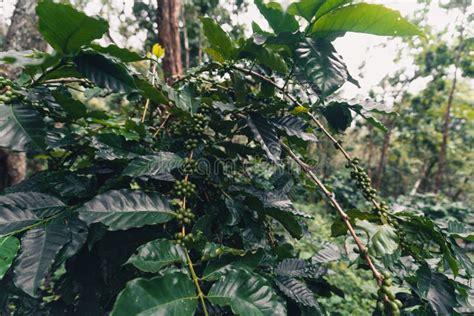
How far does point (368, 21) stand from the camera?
674 mm

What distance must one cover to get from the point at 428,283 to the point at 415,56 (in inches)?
294

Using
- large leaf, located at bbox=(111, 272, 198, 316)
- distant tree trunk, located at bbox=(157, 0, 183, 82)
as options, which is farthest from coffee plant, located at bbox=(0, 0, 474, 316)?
distant tree trunk, located at bbox=(157, 0, 183, 82)

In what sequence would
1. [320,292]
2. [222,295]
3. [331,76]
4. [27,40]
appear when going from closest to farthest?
[222,295], [331,76], [320,292], [27,40]

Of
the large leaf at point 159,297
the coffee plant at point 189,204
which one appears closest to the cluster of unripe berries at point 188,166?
the coffee plant at point 189,204

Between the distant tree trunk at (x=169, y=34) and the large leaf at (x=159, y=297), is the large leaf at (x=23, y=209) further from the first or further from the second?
the distant tree trunk at (x=169, y=34)

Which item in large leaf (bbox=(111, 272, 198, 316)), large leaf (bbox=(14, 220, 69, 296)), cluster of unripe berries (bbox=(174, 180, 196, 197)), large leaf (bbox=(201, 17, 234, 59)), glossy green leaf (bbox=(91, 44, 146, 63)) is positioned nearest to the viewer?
large leaf (bbox=(111, 272, 198, 316))

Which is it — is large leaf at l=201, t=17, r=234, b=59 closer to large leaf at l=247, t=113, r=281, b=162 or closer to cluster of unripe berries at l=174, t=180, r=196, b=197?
large leaf at l=247, t=113, r=281, b=162

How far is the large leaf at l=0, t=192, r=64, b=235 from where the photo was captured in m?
0.64

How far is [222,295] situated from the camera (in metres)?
0.56

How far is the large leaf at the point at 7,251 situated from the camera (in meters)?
0.55

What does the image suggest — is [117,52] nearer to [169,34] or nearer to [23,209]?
[23,209]

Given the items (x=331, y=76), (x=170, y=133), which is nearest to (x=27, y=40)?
(x=170, y=133)

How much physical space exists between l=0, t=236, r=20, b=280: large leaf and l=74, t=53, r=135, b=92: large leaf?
0.36m

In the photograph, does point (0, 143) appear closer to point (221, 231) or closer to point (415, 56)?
point (221, 231)
